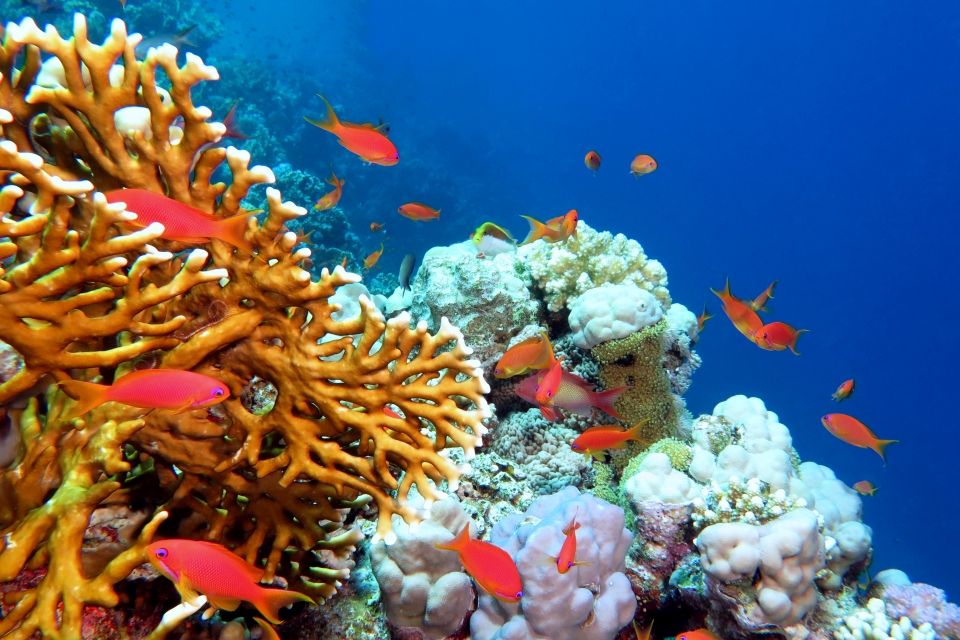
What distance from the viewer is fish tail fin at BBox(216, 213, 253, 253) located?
1.78m

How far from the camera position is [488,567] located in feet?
7.59

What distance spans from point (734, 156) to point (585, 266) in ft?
363

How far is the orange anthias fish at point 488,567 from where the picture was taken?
2.30 meters

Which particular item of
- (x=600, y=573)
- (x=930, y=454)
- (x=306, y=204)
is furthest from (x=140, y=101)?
(x=930, y=454)

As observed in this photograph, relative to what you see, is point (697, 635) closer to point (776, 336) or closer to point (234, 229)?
point (776, 336)

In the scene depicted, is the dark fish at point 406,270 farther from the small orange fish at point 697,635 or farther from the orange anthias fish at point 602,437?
the small orange fish at point 697,635

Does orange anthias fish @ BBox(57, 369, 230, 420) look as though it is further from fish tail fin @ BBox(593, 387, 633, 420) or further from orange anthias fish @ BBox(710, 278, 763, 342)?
orange anthias fish @ BBox(710, 278, 763, 342)

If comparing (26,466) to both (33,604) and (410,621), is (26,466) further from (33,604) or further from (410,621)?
(410,621)

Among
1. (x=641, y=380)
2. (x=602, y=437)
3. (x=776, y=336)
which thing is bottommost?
(x=602, y=437)

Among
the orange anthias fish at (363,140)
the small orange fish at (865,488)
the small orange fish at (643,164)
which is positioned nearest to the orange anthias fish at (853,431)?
the small orange fish at (865,488)

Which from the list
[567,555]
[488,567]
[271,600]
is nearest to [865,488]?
[567,555]

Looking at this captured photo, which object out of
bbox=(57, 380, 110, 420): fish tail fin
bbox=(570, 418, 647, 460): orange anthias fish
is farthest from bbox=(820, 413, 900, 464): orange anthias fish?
bbox=(57, 380, 110, 420): fish tail fin

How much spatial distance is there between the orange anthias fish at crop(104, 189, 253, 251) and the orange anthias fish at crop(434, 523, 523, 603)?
1729 millimetres

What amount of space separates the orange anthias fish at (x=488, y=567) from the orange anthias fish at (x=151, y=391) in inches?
53.7
